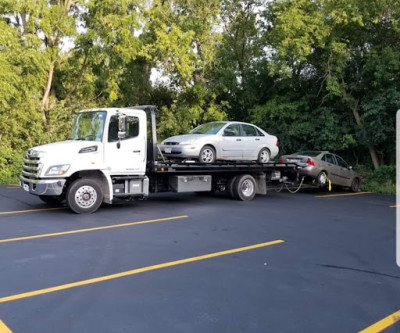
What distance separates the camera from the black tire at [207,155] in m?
12.4

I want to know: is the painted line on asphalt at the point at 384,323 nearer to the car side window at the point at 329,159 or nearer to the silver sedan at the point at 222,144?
the silver sedan at the point at 222,144

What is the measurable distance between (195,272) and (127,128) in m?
5.64

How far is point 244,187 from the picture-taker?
13.1 metres

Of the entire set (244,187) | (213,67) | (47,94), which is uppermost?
(213,67)

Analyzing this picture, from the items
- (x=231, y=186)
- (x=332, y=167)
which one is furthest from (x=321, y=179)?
(x=231, y=186)

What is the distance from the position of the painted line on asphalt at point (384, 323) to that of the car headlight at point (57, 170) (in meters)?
7.45

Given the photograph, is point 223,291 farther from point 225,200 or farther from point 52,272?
point 225,200

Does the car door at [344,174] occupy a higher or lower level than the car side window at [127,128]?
lower

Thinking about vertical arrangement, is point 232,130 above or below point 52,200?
above

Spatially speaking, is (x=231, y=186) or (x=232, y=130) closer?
(x=231, y=186)

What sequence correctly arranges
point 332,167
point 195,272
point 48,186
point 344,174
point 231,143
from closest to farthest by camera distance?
1. point 195,272
2. point 48,186
3. point 231,143
4. point 332,167
5. point 344,174

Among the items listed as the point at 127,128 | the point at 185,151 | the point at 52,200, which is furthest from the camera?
the point at 185,151

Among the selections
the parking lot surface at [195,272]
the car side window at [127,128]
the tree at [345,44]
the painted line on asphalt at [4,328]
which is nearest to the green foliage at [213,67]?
the tree at [345,44]

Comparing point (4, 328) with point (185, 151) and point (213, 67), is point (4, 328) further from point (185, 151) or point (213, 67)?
point (213, 67)
